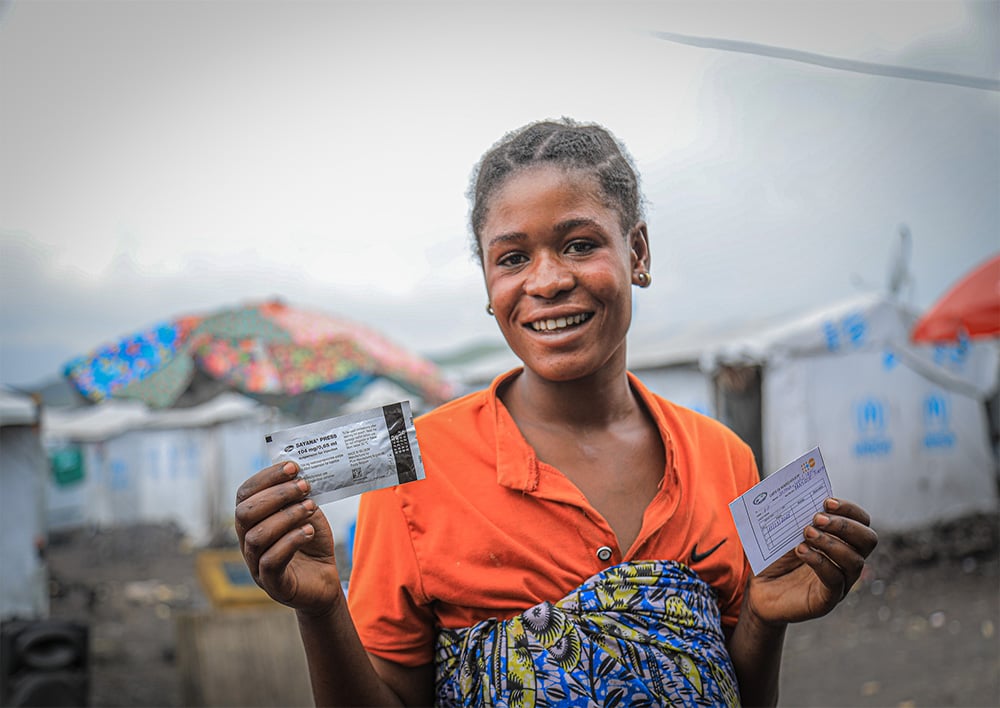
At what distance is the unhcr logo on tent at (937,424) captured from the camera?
9.50 m

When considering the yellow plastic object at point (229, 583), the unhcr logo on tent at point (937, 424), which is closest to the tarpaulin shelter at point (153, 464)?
the yellow plastic object at point (229, 583)

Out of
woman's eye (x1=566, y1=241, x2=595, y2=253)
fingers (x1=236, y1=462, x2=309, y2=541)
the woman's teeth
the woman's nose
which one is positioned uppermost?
woman's eye (x1=566, y1=241, x2=595, y2=253)

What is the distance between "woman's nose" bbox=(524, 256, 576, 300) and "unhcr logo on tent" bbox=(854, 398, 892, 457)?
353 inches

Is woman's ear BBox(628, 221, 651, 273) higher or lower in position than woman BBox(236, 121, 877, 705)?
higher

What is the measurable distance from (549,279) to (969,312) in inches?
230

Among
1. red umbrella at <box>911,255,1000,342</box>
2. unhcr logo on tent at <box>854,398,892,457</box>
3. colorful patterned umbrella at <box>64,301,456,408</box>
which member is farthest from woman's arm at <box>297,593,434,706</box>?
unhcr logo on tent at <box>854,398,892,457</box>

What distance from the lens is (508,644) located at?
48.1 inches

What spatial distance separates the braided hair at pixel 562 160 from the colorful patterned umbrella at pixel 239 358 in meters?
4.37

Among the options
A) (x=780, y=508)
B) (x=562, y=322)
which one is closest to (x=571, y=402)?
(x=562, y=322)

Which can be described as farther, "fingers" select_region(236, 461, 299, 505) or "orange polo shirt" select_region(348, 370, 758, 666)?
"orange polo shirt" select_region(348, 370, 758, 666)

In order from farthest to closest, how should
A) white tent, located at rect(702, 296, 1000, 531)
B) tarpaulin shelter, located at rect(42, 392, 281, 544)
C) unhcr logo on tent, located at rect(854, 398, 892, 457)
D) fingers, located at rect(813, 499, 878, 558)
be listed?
tarpaulin shelter, located at rect(42, 392, 281, 544) < unhcr logo on tent, located at rect(854, 398, 892, 457) < white tent, located at rect(702, 296, 1000, 531) < fingers, located at rect(813, 499, 878, 558)

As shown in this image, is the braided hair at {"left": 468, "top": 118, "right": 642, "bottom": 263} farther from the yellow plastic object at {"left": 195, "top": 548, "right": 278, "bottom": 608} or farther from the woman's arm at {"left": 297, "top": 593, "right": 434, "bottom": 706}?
the yellow plastic object at {"left": 195, "top": 548, "right": 278, "bottom": 608}

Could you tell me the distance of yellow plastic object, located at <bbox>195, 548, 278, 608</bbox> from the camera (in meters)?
5.60

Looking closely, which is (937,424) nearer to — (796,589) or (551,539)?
(796,589)
